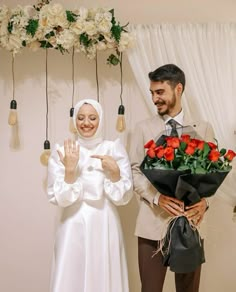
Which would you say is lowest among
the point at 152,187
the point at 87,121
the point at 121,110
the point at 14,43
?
the point at 152,187

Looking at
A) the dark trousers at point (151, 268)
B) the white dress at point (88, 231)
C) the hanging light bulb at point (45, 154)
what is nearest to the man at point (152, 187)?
the dark trousers at point (151, 268)

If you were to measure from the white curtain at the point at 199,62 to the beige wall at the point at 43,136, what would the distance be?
156 mm

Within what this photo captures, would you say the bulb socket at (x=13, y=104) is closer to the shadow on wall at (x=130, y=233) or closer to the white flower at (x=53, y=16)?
the white flower at (x=53, y=16)

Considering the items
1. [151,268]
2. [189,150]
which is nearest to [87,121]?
[189,150]

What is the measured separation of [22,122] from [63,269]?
1.05m

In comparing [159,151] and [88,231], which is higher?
[159,151]

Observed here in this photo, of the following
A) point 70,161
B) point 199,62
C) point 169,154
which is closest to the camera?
point 169,154

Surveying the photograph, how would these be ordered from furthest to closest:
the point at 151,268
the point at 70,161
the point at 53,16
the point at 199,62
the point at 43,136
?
the point at 43,136 → the point at 199,62 → the point at 53,16 → the point at 151,268 → the point at 70,161

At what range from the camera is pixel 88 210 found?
196cm

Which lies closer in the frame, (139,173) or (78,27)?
(139,173)

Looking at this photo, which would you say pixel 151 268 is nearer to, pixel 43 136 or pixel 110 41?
pixel 43 136

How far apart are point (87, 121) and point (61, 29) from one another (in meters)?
0.66

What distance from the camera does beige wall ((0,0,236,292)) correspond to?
8.31 feet

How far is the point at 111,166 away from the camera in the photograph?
1.92 m
